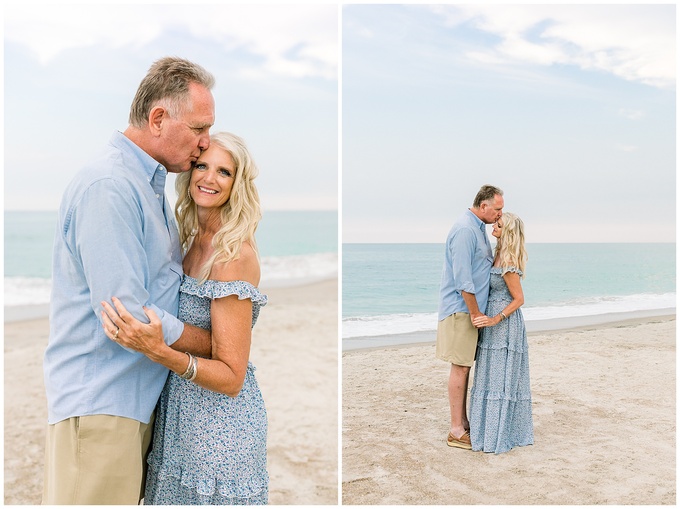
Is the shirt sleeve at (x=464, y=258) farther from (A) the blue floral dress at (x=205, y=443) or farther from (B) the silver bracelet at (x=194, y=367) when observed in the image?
(B) the silver bracelet at (x=194, y=367)

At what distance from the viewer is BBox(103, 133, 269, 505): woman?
1938 mm

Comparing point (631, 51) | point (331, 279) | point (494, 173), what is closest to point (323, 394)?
point (331, 279)

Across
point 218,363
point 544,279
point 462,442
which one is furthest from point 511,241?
point 544,279

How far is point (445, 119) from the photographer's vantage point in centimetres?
2291

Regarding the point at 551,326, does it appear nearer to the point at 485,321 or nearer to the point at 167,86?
the point at 485,321

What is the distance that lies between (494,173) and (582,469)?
63.8ft

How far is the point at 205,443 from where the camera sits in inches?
80.1

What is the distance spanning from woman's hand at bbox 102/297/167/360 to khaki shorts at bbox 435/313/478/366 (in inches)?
108

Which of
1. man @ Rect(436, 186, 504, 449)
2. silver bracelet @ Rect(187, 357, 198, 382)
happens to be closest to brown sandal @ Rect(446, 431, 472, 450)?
man @ Rect(436, 186, 504, 449)

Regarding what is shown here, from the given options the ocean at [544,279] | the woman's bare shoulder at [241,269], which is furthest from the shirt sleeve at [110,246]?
the ocean at [544,279]

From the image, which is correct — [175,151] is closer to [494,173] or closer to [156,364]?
[156,364]

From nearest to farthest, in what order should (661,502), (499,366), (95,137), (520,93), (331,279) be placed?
(661,502) → (499,366) → (331,279) → (520,93) → (95,137)

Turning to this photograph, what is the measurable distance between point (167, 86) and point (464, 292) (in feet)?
8.53

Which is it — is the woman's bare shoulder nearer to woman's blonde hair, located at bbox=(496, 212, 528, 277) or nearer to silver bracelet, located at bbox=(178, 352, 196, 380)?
silver bracelet, located at bbox=(178, 352, 196, 380)
